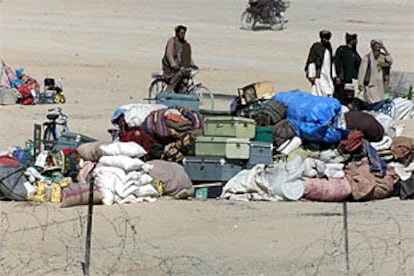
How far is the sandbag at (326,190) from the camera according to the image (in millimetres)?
11547

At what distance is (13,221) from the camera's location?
10023 mm

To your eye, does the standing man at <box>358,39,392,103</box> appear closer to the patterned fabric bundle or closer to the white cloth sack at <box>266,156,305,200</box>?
the patterned fabric bundle

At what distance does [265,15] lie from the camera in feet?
119

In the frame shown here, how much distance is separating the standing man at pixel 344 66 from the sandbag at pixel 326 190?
4336 millimetres

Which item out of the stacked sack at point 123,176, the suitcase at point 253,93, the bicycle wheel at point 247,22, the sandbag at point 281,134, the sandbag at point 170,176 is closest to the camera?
the stacked sack at point 123,176

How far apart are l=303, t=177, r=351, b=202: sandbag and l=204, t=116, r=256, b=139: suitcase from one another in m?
0.92

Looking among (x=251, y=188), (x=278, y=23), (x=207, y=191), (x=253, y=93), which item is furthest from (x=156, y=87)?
(x=278, y=23)

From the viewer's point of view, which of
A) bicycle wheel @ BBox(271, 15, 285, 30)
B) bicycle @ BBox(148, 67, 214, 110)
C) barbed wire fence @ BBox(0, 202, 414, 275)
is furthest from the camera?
bicycle wheel @ BBox(271, 15, 285, 30)

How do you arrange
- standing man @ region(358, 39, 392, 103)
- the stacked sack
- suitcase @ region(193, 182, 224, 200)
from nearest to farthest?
the stacked sack → suitcase @ region(193, 182, 224, 200) → standing man @ region(358, 39, 392, 103)

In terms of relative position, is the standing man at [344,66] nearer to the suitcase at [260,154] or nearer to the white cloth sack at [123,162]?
the suitcase at [260,154]

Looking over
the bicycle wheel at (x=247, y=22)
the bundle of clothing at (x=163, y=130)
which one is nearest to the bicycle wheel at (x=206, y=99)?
the bundle of clothing at (x=163, y=130)

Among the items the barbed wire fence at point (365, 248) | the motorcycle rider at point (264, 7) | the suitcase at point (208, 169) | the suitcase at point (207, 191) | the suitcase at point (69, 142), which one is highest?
the motorcycle rider at point (264, 7)

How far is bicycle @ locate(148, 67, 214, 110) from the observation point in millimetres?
16936

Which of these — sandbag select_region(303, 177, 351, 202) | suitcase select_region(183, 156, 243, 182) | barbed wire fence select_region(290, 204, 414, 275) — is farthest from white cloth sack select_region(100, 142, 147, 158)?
barbed wire fence select_region(290, 204, 414, 275)
